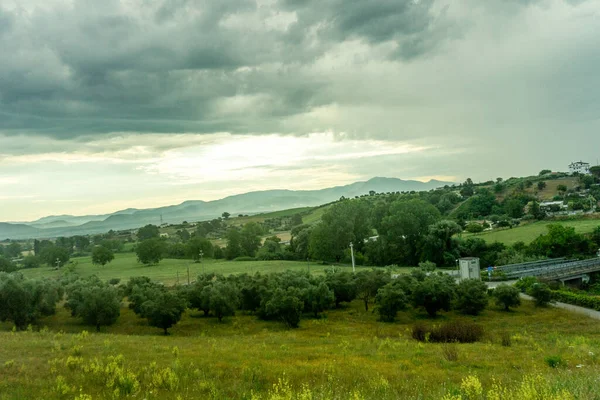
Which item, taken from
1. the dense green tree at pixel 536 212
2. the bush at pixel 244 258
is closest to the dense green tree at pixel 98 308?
the bush at pixel 244 258

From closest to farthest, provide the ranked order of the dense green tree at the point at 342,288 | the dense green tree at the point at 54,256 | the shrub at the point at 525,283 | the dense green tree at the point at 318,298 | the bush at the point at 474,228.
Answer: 1. the dense green tree at the point at 318,298
2. the dense green tree at the point at 342,288
3. the shrub at the point at 525,283
4. the dense green tree at the point at 54,256
5. the bush at the point at 474,228

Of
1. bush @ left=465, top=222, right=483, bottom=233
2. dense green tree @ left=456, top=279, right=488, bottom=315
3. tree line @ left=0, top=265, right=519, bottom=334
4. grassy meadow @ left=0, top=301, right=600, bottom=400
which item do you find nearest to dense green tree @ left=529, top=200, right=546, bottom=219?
bush @ left=465, top=222, right=483, bottom=233

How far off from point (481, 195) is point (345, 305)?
110m

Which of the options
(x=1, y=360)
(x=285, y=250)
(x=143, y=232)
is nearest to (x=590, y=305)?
(x=1, y=360)

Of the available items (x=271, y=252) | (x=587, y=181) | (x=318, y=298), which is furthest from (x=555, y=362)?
(x=587, y=181)

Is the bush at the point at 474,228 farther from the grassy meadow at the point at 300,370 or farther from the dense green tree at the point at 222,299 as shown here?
the dense green tree at the point at 222,299

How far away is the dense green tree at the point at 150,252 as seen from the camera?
89.4 metres

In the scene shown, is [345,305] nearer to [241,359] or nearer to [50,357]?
[241,359]

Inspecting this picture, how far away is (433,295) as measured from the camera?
3859 centimetres

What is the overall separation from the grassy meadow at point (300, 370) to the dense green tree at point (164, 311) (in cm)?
902

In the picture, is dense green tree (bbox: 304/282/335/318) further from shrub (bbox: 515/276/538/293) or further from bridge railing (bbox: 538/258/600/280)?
bridge railing (bbox: 538/258/600/280)

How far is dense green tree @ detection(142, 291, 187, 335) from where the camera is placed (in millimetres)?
33031

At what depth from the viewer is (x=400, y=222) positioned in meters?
78.2

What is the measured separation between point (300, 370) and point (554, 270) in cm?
5603
